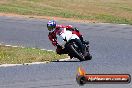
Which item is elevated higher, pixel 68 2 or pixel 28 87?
pixel 28 87

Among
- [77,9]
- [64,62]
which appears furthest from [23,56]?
[77,9]

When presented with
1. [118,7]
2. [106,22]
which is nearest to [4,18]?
[106,22]

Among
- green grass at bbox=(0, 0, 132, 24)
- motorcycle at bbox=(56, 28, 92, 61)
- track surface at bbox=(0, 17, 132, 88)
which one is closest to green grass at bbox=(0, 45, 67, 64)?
motorcycle at bbox=(56, 28, 92, 61)

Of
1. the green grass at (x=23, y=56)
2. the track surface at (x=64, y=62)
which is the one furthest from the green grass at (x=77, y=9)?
the green grass at (x=23, y=56)

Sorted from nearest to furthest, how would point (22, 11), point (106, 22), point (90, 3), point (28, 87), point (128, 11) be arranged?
point (28, 87), point (106, 22), point (22, 11), point (128, 11), point (90, 3)

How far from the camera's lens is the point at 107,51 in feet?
68.6

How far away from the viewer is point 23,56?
1772 centimetres

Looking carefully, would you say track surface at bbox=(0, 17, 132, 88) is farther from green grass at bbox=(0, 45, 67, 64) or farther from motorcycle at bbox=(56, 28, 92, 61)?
green grass at bbox=(0, 45, 67, 64)

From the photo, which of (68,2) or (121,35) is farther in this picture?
(68,2)

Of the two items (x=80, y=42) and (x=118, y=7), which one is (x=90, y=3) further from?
(x=80, y=42)

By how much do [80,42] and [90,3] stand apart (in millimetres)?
32077

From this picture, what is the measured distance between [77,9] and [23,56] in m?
27.4

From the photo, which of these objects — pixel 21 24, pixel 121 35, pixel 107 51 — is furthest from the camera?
pixel 21 24

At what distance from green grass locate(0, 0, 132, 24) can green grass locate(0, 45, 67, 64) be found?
57.0 feet
